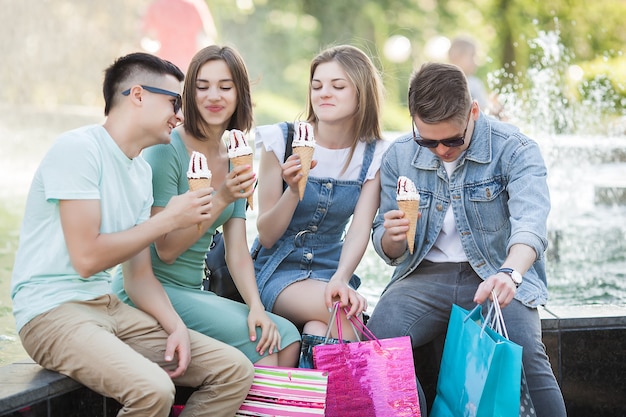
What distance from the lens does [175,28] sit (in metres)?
10.1

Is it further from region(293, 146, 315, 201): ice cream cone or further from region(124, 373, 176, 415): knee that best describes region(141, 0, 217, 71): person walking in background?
region(124, 373, 176, 415): knee

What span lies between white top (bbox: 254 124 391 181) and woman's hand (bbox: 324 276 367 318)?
66 cm

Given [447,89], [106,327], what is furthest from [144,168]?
[447,89]

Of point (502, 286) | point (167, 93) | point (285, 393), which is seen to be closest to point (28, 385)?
point (285, 393)

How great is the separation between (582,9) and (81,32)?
1247cm

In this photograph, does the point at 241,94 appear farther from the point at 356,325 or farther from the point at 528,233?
the point at 528,233

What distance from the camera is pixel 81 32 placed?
64.5 feet

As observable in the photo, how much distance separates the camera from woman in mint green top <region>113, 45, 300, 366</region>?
359 centimetres

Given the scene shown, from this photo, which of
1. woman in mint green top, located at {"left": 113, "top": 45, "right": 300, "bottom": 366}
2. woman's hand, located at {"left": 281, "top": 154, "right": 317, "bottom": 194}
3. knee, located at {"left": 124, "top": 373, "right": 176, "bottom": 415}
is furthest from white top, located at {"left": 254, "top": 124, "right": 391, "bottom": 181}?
knee, located at {"left": 124, "top": 373, "right": 176, "bottom": 415}

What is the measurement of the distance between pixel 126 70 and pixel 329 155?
3.93ft

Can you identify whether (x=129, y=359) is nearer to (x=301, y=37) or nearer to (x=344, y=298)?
(x=344, y=298)

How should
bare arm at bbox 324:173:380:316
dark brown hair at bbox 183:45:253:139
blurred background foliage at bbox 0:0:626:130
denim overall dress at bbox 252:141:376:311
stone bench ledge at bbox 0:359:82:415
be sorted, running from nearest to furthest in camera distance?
stone bench ledge at bbox 0:359:82:415, bare arm at bbox 324:173:380:316, dark brown hair at bbox 183:45:253:139, denim overall dress at bbox 252:141:376:311, blurred background foliage at bbox 0:0:626:130

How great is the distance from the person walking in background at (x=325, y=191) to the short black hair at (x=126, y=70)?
827 mm

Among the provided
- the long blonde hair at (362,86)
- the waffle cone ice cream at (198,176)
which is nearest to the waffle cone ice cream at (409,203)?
the long blonde hair at (362,86)
